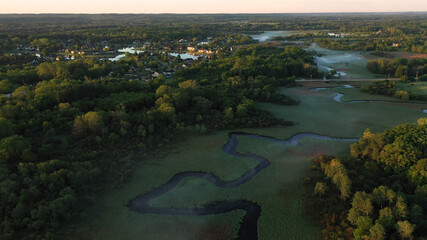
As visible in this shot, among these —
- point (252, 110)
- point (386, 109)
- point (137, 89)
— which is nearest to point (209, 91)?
point (252, 110)

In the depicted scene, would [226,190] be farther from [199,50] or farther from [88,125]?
[199,50]

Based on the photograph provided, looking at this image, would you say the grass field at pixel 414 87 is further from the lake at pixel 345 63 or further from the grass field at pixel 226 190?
the grass field at pixel 226 190

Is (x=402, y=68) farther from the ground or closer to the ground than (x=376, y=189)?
farther from the ground

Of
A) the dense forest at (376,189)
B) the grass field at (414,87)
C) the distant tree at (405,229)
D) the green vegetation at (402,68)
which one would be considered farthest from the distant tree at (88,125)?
the green vegetation at (402,68)

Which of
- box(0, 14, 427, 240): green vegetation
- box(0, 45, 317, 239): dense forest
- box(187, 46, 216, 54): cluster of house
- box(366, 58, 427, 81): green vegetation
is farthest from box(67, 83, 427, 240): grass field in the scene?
box(187, 46, 216, 54): cluster of house

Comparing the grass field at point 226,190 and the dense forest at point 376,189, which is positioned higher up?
the dense forest at point 376,189

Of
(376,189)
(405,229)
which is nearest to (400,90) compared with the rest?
(376,189)

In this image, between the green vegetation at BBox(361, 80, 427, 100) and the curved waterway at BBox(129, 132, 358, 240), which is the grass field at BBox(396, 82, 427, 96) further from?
the curved waterway at BBox(129, 132, 358, 240)
